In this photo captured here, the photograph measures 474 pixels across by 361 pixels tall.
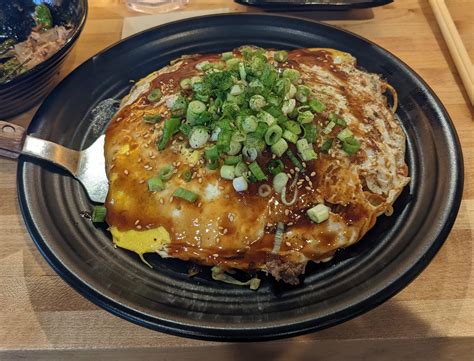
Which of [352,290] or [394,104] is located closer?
[352,290]

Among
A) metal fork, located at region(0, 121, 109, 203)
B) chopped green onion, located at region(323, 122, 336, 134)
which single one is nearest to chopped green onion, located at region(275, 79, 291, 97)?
chopped green onion, located at region(323, 122, 336, 134)

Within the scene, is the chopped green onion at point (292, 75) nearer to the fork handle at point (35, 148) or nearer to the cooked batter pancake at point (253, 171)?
the cooked batter pancake at point (253, 171)

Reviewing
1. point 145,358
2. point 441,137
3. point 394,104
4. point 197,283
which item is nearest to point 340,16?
point 394,104

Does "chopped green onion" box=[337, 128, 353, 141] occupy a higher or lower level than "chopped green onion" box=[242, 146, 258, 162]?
higher

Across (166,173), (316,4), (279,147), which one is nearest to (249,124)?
(279,147)

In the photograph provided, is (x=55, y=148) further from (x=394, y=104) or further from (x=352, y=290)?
(x=394, y=104)

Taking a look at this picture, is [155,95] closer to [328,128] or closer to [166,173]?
[166,173]

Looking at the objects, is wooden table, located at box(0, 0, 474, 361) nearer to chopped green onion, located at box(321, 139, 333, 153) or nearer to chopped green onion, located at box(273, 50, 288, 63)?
chopped green onion, located at box(321, 139, 333, 153)

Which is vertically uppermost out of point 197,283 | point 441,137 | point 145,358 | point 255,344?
point 441,137
